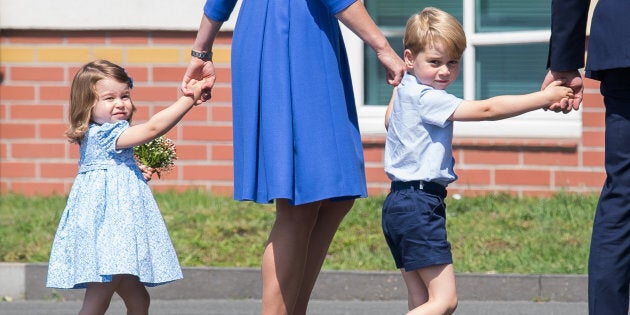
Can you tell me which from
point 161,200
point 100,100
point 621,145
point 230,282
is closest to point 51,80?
point 161,200

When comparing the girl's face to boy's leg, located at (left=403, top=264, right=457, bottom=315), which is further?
the girl's face

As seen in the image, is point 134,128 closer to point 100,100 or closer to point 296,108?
point 100,100

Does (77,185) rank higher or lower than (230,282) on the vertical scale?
higher

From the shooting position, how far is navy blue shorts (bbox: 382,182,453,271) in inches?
191

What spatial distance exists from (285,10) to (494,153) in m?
4.34

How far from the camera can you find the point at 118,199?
17.2 ft

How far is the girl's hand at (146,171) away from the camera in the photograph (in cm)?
543

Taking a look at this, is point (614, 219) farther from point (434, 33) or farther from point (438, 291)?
point (434, 33)

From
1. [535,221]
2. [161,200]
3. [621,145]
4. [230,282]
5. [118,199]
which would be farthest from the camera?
[161,200]

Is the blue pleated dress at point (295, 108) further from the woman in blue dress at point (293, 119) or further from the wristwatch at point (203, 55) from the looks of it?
the wristwatch at point (203, 55)

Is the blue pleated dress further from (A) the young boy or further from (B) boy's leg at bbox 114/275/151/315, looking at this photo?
(B) boy's leg at bbox 114/275/151/315

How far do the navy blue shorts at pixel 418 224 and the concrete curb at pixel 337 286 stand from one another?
219 centimetres

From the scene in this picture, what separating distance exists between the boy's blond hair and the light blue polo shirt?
0.50 ft

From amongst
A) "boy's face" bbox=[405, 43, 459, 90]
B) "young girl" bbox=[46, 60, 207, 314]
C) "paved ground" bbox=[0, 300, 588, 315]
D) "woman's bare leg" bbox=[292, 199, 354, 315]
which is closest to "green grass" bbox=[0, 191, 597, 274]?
"paved ground" bbox=[0, 300, 588, 315]
